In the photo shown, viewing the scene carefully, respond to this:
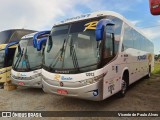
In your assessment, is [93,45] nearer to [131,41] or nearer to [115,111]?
[115,111]

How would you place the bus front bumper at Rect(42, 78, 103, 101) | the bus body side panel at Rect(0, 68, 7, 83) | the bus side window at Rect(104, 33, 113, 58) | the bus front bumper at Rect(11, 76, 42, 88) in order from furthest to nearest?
the bus body side panel at Rect(0, 68, 7, 83)
the bus front bumper at Rect(11, 76, 42, 88)
the bus side window at Rect(104, 33, 113, 58)
the bus front bumper at Rect(42, 78, 103, 101)

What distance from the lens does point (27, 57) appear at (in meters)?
9.87

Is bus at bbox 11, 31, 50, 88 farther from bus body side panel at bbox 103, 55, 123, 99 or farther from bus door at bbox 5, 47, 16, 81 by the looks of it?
bus body side panel at bbox 103, 55, 123, 99

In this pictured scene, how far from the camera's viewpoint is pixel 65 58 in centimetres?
634

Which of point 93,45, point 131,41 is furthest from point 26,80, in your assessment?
point 131,41

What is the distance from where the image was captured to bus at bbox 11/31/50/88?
9047mm

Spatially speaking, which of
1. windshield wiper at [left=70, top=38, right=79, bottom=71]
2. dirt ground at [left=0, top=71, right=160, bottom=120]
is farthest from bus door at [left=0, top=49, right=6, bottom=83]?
windshield wiper at [left=70, top=38, right=79, bottom=71]

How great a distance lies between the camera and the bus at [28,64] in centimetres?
905

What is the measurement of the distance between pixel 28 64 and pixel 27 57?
1.48 feet

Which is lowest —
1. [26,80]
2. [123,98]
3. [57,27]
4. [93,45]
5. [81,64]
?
[123,98]

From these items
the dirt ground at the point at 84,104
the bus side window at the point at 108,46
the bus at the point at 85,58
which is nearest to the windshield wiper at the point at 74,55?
the bus at the point at 85,58

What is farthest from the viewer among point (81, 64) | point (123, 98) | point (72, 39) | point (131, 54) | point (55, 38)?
point (131, 54)

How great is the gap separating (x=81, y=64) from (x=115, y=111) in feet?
6.06

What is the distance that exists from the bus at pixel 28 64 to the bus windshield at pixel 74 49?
2.08 metres
